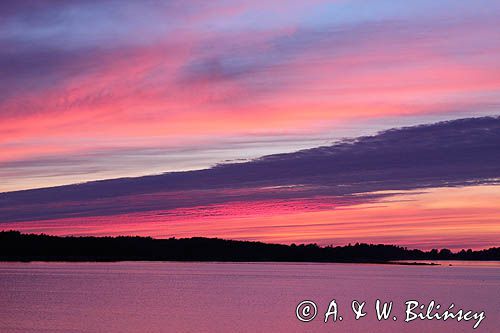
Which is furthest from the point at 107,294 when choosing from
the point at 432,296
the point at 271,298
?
the point at 432,296

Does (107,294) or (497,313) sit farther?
(107,294)

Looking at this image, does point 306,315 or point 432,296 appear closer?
point 306,315

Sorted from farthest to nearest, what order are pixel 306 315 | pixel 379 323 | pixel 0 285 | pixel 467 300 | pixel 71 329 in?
pixel 0 285
pixel 467 300
pixel 306 315
pixel 379 323
pixel 71 329

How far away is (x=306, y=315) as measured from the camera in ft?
212

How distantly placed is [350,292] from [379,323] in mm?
41818

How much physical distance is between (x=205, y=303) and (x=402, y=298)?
2274 cm

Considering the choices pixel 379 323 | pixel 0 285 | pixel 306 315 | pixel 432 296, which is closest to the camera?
pixel 379 323

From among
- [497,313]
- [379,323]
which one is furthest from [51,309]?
[497,313]

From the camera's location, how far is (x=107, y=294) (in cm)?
9362

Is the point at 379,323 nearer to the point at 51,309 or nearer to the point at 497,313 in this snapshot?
the point at 497,313

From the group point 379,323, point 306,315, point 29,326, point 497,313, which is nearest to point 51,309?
point 29,326

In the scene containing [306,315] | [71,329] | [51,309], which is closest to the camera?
[71,329]

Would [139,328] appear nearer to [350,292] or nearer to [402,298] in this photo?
[402,298]

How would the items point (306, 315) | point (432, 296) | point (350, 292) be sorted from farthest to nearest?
1. point (350, 292)
2. point (432, 296)
3. point (306, 315)
